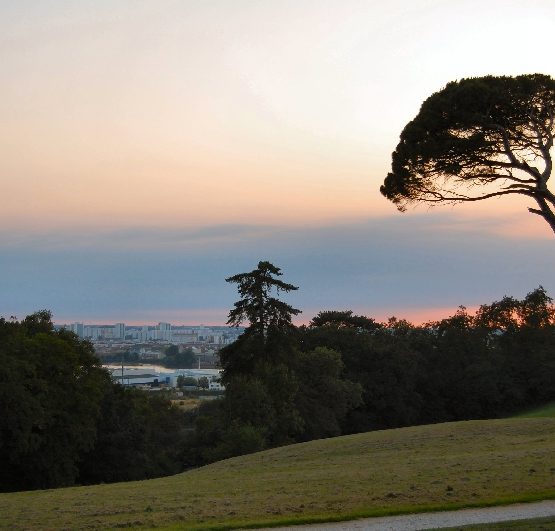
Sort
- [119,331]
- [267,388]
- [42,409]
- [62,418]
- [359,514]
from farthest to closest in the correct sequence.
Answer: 1. [119,331]
2. [267,388]
3. [62,418]
4. [42,409]
5. [359,514]

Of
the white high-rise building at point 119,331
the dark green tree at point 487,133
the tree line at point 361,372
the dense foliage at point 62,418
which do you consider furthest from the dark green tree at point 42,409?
the white high-rise building at point 119,331

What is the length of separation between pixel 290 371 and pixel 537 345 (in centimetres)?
3343

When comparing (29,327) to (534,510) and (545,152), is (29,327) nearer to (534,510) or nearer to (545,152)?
(545,152)

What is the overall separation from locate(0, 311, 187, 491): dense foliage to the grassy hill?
17255 mm

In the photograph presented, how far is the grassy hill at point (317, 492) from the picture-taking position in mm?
14148

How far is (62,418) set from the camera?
43312 millimetres

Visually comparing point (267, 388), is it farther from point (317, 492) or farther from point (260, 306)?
point (317, 492)

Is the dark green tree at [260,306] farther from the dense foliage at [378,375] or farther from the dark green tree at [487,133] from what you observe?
the dark green tree at [487,133]

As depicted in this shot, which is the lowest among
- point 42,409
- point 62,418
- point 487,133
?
point 62,418

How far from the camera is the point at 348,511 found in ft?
46.9

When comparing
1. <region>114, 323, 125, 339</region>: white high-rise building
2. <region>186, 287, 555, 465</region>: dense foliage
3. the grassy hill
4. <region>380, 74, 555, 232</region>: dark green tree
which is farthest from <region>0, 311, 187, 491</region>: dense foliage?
<region>114, 323, 125, 339</region>: white high-rise building

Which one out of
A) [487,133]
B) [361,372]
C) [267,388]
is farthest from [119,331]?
[487,133]

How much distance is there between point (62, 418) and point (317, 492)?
98.8ft

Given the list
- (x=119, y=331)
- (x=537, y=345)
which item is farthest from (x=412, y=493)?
(x=119, y=331)
